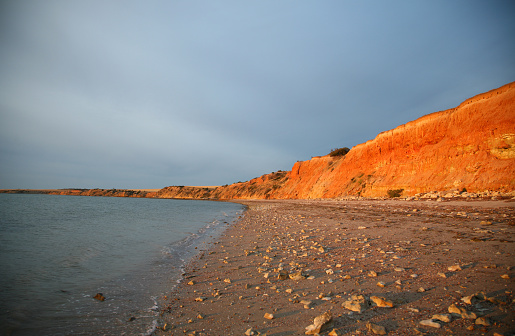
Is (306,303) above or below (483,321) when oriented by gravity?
below

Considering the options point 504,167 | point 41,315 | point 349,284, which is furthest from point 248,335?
point 504,167

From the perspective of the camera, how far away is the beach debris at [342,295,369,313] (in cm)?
351

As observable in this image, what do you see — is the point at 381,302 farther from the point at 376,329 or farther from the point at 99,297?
the point at 99,297

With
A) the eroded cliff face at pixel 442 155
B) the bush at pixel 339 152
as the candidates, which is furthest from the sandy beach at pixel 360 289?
the bush at pixel 339 152

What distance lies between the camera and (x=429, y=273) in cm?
473

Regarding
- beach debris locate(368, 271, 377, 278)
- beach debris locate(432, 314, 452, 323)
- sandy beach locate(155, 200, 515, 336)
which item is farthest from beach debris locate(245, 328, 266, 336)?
beach debris locate(368, 271, 377, 278)

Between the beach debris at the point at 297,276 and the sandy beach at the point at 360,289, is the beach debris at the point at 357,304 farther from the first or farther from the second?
the beach debris at the point at 297,276

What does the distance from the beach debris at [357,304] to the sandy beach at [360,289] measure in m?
0.02

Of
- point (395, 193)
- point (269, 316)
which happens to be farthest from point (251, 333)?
point (395, 193)

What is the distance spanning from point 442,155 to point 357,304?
32076 millimetres

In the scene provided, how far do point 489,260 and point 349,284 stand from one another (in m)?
3.52

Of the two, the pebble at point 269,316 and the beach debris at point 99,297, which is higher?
Result: the pebble at point 269,316

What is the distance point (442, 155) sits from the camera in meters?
27.4

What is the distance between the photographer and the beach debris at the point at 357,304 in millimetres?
3513
